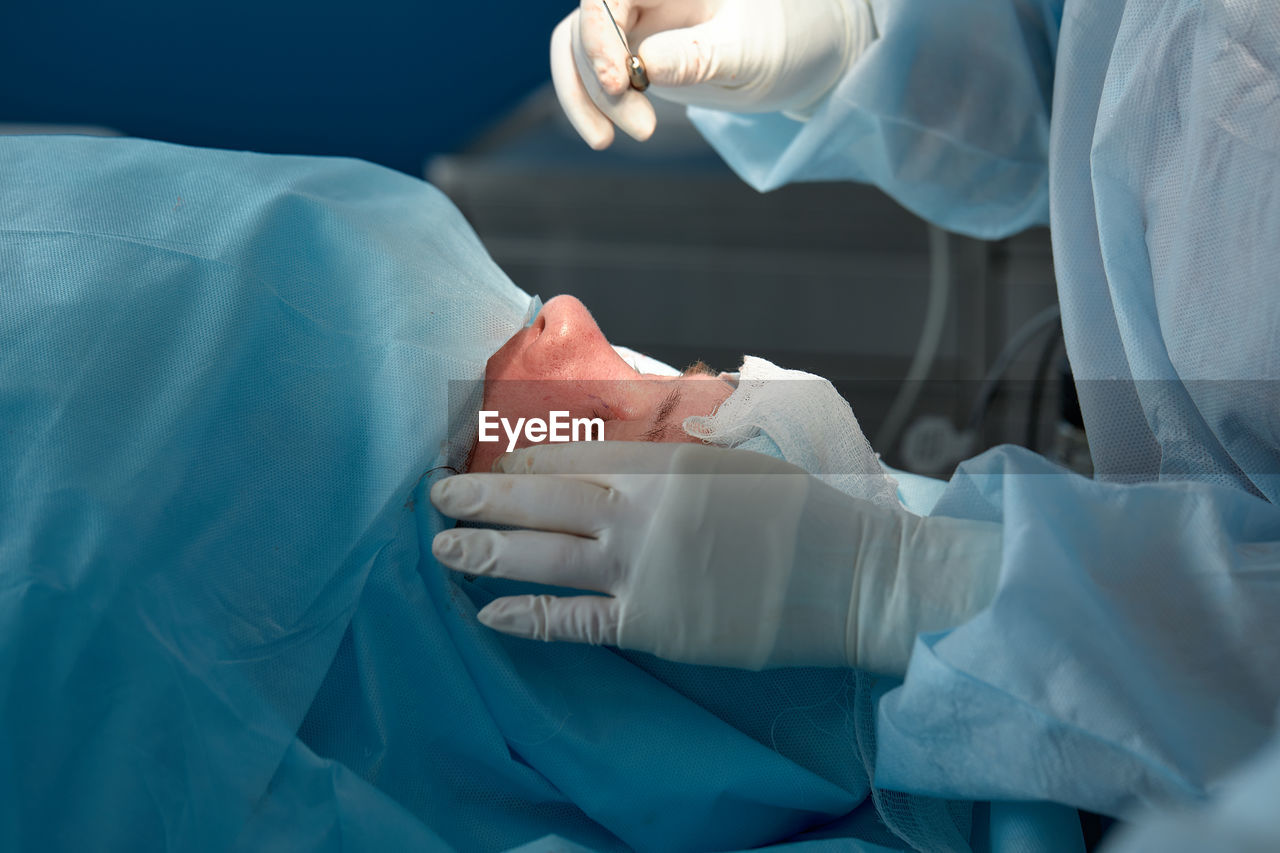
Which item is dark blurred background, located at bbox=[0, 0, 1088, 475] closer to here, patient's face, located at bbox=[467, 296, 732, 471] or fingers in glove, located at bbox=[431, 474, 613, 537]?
patient's face, located at bbox=[467, 296, 732, 471]

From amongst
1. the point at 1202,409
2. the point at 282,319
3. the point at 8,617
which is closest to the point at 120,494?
A: the point at 8,617

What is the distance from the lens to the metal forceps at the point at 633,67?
1.16 m

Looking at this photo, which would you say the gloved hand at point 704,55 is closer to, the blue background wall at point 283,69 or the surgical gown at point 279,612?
the surgical gown at point 279,612

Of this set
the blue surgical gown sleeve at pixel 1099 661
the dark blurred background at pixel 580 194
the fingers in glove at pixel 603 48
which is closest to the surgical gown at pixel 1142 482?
the blue surgical gown sleeve at pixel 1099 661

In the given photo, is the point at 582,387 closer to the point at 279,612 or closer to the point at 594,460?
the point at 594,460

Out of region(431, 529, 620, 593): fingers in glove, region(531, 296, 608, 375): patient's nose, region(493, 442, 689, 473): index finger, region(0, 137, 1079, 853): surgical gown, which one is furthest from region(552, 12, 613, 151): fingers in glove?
region(431, 529, 620, 593): fingers in glove

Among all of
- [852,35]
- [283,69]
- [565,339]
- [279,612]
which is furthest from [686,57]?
[283,69]

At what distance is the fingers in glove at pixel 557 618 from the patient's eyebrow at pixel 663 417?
237 mm

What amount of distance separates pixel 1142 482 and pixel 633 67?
0.77m

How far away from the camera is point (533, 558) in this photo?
79 centimetres

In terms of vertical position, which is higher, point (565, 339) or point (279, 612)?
point (565, 339)

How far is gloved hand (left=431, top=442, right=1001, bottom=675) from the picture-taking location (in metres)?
0.78

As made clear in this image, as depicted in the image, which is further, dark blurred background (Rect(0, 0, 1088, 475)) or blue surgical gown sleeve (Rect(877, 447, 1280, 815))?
dark blurred background (Rect(0, 0, 1088, 475))

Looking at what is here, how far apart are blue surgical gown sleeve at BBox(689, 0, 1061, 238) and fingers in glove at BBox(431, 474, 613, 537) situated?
0.85 m
